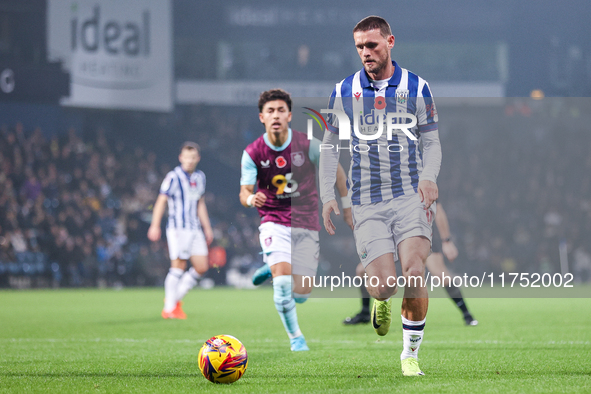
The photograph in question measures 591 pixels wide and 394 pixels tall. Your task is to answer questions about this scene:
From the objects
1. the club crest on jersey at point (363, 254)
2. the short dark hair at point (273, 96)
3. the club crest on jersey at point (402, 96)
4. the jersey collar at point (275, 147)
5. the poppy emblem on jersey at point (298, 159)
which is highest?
the short dark hair at point (273, 96)

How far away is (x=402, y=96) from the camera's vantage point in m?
4.91

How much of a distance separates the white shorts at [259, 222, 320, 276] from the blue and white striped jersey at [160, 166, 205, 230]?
13.9ft

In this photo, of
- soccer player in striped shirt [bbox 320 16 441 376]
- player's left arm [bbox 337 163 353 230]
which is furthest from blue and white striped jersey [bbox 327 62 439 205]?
player's left arm [bbox 337 163 353 230]

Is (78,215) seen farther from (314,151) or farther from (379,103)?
(379,103)

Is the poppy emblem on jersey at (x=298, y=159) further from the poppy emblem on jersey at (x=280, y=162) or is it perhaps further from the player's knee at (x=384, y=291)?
the player's knee at (x=384, y=291)

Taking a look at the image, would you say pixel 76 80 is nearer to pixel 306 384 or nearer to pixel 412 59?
pixel 412 59

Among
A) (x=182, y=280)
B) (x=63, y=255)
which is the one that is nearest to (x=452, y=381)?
(x=182, y=280)

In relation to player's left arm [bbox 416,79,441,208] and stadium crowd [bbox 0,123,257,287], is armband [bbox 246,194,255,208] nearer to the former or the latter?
player's left arm [bbox 416,79,441,208]

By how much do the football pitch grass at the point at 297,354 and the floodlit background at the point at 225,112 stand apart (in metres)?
6.68

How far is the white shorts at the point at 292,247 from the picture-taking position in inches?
258

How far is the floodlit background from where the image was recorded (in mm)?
18922

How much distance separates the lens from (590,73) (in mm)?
28906

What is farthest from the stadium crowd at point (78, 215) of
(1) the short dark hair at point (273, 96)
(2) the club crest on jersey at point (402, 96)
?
(2) the club crest on jersey at point (402, 96)

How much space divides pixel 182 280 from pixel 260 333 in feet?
8.82
